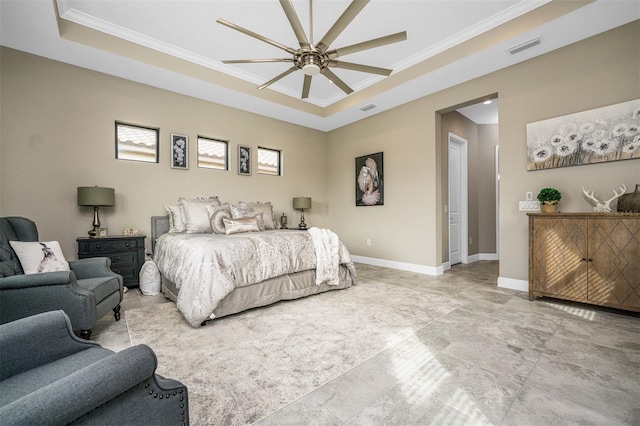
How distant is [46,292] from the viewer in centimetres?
197

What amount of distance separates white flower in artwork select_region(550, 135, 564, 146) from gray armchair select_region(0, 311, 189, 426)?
14.1ft

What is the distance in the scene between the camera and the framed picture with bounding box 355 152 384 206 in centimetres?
542

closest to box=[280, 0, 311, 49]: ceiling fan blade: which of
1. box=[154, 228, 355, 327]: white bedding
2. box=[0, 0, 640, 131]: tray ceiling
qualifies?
box=[0, 0, 640, 131]: tray ceiling

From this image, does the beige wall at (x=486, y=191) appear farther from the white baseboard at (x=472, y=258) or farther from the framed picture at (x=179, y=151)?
the framed picture at (x=179, y=151)

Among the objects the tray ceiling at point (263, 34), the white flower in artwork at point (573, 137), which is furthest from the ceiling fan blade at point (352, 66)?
the white flower in artwork at point (573, 137)

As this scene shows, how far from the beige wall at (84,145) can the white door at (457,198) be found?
4072 millimetres

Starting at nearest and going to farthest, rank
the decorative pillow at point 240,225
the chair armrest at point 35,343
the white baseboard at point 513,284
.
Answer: the chair armrest at point 35,343
the white baseboard at point 513,284
the decorative pillow at point 240,225

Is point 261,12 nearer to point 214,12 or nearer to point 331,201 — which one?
point 214,12

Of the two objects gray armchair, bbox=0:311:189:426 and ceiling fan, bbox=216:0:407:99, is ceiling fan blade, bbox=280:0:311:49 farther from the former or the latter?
gray armchair, bbox=0:311:189:426

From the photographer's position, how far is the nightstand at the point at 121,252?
11.1 ft

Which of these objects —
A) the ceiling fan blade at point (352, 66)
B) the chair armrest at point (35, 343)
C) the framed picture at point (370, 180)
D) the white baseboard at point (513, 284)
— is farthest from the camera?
the framed picture at point (370, 180)

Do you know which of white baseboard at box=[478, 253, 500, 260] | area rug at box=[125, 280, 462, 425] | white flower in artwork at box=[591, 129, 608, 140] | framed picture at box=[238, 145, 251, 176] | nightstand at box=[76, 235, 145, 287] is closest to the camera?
area rug at box=[125, 280, 462, 425]

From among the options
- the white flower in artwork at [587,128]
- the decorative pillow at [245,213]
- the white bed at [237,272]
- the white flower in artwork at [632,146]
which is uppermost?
the white flower in artwork at [587,128]

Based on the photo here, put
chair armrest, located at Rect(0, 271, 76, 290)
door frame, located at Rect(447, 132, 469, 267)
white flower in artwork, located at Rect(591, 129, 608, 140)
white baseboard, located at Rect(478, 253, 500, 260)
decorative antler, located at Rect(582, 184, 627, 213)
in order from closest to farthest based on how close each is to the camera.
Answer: chair armrest, located at Rect(0, 271, 76, 290) < decorative antler, located at Rect(582, 184, 627, 213) < white flower in artwork, located at Rect(591, 129, 608, 140) < door frame, located at Rect(447, 132, 469, 267) < white baseboard, located at Rect(478, 253, 500, 260)
